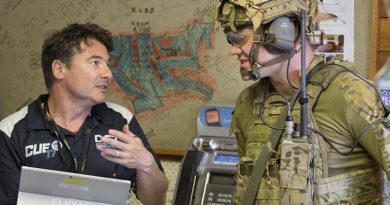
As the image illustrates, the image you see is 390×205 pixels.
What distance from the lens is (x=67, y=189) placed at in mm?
1848

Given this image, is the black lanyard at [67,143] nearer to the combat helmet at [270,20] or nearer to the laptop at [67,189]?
the laptop at [67,189]

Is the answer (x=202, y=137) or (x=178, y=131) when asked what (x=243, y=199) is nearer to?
(x=202, y=137)

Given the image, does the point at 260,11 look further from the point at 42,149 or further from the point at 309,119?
the point at 42,149

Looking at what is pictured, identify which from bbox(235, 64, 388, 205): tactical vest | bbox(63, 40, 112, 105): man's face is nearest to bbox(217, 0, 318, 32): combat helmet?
bbox(235, 64, 388, 205): tactical vest

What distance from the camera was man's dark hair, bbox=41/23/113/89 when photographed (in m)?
2.31

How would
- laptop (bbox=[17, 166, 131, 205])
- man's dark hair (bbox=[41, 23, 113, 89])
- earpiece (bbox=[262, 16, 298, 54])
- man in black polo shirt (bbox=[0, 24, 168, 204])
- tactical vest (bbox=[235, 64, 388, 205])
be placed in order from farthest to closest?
man's dark hair (bbox=[41, 23, 113, 89])
man in black polo shirt (bbox=[0, 24, 168, 204])
laptop (bbox=[17, 166, 131, 205])
earpiece (bbox=[262, 16, 298, 54])
tactical vest (bbox=[235, 64, 388, 205])

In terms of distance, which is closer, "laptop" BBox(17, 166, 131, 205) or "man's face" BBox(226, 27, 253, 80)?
"man's face" BBox(226, 27, 253, 80)

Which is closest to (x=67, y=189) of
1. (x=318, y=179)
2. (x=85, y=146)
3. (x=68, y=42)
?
(x=85, y=146)

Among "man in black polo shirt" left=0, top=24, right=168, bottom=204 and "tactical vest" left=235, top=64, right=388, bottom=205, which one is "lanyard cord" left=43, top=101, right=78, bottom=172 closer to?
"man in black polo shirt" left=0, top=24, right=168, bottom=204

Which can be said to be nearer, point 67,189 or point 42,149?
point 67,189

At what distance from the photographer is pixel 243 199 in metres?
1.65

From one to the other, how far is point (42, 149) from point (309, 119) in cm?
118

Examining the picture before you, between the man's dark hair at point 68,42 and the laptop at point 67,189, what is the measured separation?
616mm

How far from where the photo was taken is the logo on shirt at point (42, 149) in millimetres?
2205
